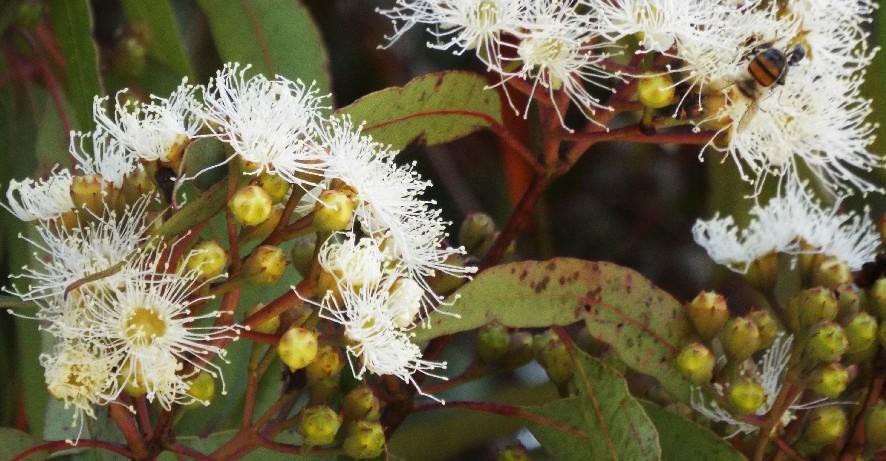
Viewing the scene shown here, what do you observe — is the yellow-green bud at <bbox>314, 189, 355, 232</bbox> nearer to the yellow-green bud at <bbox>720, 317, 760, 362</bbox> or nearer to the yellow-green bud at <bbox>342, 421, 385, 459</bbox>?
the yellow-green bud at <bbox>342, 421, 385, 459</bbox>

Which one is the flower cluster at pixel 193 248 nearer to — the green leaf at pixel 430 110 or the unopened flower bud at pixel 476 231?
the green leaf at pixel 430 110

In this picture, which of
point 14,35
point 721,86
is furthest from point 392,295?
point 14,35

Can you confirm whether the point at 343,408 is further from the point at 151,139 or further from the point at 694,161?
the point at 694,161

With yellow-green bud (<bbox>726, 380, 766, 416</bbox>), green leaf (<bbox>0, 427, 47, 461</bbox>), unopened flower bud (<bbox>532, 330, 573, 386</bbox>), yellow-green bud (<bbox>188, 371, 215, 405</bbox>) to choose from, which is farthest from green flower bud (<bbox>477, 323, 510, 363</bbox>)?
green leaf (<bbox>0, 427, 47, 461</bbox>)

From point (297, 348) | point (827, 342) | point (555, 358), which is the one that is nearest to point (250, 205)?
point (297, 348)

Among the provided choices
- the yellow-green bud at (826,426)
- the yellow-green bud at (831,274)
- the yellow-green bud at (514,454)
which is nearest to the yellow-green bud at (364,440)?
the yellow-green bud at (514,454)

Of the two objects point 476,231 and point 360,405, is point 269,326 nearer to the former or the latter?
point 360,405
